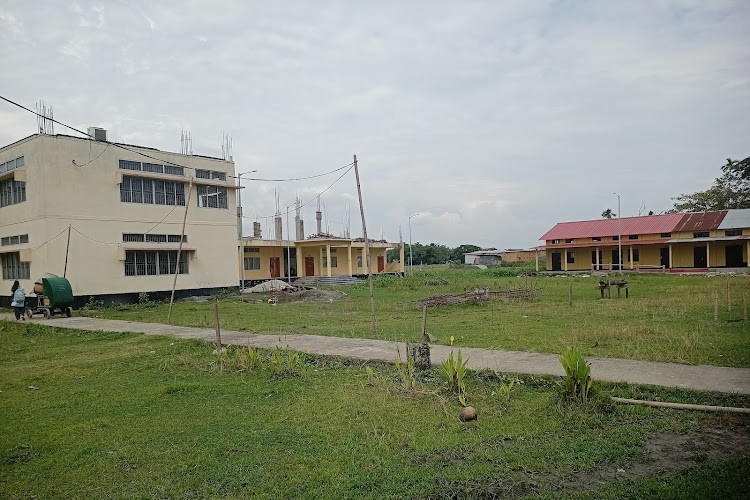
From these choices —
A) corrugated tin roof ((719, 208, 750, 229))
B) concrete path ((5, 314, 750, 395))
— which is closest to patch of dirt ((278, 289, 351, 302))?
concrete path ((5, 314, 750, 395))

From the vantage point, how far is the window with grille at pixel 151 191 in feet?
96.0

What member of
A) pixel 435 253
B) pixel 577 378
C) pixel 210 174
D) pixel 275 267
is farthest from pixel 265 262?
pixel 435 253

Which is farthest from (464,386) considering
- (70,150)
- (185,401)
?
(70,150)

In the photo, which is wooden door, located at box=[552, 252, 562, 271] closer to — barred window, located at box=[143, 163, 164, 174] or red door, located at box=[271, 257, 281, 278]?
red door, located at box=[271, 257, 281, 278]

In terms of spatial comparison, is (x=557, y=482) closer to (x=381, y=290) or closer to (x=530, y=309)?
(x=530, y=309)

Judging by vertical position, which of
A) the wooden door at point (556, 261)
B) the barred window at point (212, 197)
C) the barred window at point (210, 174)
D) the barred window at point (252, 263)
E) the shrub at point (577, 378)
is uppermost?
the barred window at point (210, 174)

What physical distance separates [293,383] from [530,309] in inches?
518

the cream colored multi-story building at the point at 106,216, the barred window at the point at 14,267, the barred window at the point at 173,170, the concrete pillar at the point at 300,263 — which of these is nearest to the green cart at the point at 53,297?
the cream colored multi-story building at the point at 106,216

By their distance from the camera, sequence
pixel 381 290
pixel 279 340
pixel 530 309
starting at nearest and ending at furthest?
pixel 279 340, pixel 530 309, pixel 381 290

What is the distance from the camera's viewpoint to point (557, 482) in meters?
4.99

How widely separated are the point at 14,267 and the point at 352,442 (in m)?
29.1

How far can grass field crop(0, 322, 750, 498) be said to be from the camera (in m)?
5.08

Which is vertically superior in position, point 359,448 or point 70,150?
point 70,150

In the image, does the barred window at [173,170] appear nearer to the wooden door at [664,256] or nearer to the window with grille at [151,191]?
the window with grille at [151,191]
